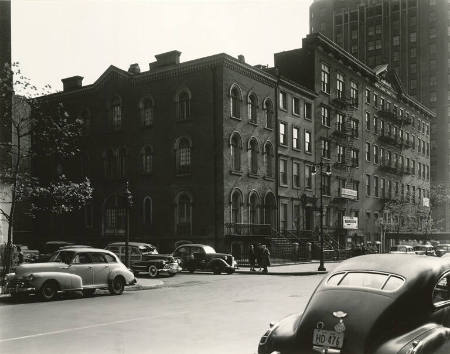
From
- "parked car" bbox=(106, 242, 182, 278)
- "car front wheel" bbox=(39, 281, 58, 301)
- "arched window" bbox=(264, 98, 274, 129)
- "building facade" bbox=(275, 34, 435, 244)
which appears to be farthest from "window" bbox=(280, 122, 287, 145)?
"car front wheel" bbox=(39, 281, 58, 301)

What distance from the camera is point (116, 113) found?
43469 millimetres

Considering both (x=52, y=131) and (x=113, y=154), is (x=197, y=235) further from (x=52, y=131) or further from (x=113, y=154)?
(x=52, y=131)

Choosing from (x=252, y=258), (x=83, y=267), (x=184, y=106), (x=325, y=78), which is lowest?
(x=252, y=258)

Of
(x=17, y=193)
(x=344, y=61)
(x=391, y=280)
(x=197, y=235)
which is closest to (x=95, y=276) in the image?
(x=17, y=193)

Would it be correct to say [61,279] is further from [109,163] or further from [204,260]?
[109,163]

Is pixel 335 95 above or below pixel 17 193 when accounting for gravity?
above

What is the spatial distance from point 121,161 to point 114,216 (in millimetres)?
4155

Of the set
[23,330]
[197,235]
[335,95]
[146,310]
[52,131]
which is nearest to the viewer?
[23,330]

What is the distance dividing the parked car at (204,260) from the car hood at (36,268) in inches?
500

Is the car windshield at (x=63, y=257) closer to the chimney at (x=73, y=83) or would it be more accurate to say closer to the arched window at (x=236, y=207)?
the arched window at (x=236, y=207)

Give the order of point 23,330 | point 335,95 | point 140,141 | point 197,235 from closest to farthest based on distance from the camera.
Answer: point 23,330
point 197,235
point 140,141
point 335,95

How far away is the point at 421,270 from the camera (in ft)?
24.8

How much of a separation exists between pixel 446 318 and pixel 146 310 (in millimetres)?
8157

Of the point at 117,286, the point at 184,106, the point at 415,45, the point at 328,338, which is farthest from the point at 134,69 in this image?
the point at 415,45
